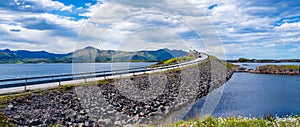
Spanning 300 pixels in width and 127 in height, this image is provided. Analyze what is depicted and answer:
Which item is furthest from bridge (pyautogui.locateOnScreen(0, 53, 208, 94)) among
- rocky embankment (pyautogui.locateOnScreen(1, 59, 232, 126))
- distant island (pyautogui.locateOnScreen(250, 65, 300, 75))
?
distant island (pyautogui.locateOnScreen(250, 65, 300, 75))

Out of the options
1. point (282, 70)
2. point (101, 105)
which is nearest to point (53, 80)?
point (101, 105)

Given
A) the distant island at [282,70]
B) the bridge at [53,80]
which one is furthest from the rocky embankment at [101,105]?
the distant island at [282,70]

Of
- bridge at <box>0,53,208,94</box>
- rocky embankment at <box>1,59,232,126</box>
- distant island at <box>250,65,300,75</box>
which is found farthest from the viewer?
distant island at <box>250,65,300,75</box>

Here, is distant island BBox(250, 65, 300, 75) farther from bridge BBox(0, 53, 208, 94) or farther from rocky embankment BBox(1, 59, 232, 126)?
rocky embankment BBox(1, 59, 232, 126)

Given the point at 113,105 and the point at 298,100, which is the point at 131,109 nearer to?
the point at 113,105

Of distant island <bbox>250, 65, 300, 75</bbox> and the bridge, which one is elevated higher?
the bridge

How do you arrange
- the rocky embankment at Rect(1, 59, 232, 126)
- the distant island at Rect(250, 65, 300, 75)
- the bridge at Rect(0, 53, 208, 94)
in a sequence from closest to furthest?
the rocky embankment at Rect(1, 59, 232, 126)
the bridge at Rect(0, 53, 208, 94)
the distant island at Rect(250, 65, 300, 75)

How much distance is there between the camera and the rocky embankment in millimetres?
17391

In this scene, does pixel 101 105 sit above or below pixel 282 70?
below

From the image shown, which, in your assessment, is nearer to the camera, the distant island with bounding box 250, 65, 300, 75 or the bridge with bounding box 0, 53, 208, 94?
the bridge with bounding box 0, 53, 208, 94

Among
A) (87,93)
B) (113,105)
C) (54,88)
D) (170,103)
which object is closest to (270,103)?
(170,103)

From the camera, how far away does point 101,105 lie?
22.7m

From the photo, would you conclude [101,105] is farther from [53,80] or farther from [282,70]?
[282,70]

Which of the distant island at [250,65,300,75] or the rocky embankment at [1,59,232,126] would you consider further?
the distant island at [250,65,300,75]
